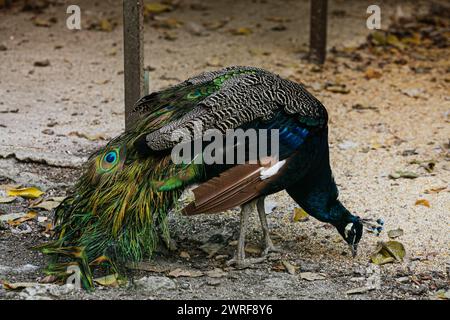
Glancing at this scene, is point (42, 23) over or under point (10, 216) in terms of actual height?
over

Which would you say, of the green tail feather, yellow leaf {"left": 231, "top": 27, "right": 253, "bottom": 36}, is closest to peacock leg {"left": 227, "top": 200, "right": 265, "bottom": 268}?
the green tail feather

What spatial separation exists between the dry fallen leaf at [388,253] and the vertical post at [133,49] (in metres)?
1.80

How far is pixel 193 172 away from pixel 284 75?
3759 mm

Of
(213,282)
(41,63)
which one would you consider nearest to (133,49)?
(213,282)

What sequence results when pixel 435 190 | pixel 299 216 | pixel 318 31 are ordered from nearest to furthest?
pixel 299 216
pixel 435 190
pixel 318 31

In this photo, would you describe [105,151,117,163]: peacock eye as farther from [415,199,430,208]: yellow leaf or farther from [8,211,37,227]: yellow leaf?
[415,199,430,208]: yellow leaf

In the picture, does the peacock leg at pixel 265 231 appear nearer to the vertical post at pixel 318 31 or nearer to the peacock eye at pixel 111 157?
the peacock eye at pixel 111 157

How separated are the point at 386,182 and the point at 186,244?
5.18 feet

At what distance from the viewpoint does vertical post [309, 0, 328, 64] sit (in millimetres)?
7859

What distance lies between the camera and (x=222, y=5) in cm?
959

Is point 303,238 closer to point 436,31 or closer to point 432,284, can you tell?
point 432,284

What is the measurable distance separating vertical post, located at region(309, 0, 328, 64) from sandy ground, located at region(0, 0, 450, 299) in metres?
0.15

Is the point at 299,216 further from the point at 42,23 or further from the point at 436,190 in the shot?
the point at 42,23

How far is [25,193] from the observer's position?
5.11 metres
